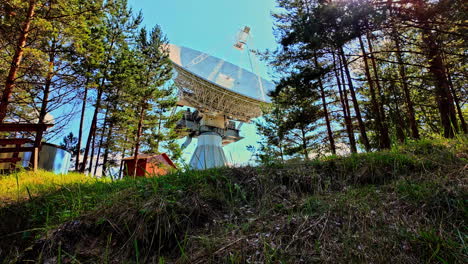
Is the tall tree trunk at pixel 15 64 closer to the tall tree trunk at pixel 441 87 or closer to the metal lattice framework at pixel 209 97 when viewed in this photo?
the tall tree trunk at pixel 441 87

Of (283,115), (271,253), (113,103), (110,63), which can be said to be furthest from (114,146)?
(271,253)

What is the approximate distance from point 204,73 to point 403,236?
20.2 meters

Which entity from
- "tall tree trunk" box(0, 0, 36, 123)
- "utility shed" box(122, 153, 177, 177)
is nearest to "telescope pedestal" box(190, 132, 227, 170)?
"utility shed" box(122, 153, 177, 177)

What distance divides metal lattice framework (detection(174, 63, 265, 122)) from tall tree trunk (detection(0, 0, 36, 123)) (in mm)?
11812

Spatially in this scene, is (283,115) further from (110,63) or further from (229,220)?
(229,220)

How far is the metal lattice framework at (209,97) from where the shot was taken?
62.2ft

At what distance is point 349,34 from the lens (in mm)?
4914

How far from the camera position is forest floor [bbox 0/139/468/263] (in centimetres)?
147

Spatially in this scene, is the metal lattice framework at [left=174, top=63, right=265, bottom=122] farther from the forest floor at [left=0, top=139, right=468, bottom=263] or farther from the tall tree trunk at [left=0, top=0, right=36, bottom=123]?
the forest floor at [left=0, top=139, right=468, bottom=263]

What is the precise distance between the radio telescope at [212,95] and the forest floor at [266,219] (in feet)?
49.4

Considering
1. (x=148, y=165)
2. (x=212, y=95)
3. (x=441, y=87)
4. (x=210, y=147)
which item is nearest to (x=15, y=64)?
(x=148, y=165)

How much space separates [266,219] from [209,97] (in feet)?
62.9

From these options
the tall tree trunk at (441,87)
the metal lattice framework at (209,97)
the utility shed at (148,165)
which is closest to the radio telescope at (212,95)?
the metal lattice framework at (209,97)

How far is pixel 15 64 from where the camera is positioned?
6.21 m
